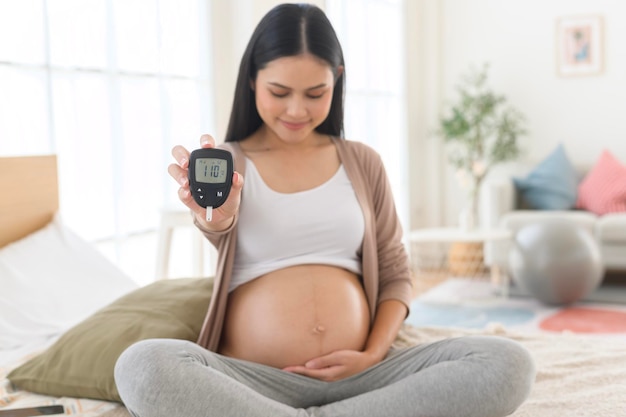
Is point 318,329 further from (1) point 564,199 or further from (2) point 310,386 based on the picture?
(1) point 564,199

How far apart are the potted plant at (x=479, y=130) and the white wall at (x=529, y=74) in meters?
0.14

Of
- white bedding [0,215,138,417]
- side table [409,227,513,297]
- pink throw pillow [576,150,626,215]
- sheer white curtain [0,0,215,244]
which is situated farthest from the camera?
pink throw pillow [576,150,626,215]

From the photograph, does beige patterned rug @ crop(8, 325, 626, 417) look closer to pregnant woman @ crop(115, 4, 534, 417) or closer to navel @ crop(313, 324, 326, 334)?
pregnant woman @ crop(115, 4, 534, 417)

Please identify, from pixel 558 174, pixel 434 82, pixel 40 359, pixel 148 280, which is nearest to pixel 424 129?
pixel 434 82

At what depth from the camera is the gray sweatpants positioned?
1269 millimetres

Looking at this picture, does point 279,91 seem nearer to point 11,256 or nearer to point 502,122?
point 11,256

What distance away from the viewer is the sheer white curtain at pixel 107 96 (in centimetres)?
240

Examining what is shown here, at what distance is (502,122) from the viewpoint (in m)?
5.26

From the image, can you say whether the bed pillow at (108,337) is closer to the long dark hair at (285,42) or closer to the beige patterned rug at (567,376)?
the beige patterned rug at (567,376)

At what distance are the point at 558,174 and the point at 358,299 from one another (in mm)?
3581

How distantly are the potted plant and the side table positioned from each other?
283 millimetres

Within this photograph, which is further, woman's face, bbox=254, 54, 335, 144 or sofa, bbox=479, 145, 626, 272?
sofa, bbox=479, 145, 626, 272

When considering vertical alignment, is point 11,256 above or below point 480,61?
below

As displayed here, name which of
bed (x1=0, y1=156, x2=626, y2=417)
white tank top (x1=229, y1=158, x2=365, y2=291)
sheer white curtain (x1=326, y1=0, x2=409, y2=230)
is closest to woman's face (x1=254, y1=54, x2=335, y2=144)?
white tank top (x1=229, y1=158, x2=365, y2=291)
